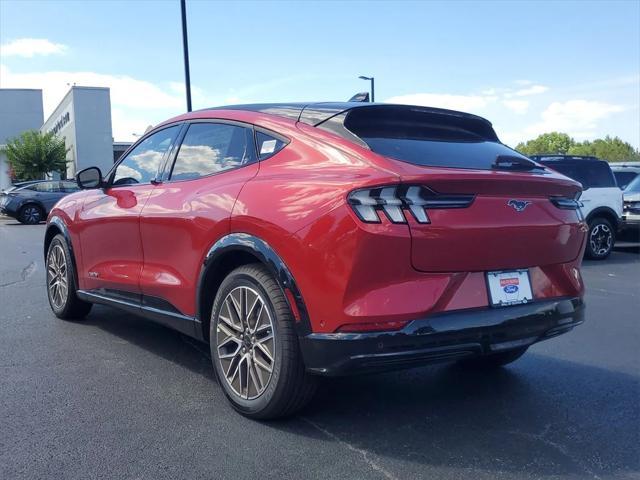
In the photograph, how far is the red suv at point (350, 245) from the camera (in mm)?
2951

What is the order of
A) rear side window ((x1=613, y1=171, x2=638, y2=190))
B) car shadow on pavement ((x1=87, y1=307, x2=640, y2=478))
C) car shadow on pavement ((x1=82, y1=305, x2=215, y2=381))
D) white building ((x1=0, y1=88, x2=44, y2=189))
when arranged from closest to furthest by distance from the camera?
car shadow on pavement ((x1=87, y1=307, x2=640, y2=478))
car shadow on pavement ((x1=82, y1=305, x2=215, y2=381))
rear side window ((x1=613, y1=171, x2=638, y2=190))
white building ((x1=0, y1=88, x2=44, y2=189))

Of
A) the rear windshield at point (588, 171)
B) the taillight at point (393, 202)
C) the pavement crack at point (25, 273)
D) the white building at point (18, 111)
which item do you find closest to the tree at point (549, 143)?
the white building at point (18, 111)

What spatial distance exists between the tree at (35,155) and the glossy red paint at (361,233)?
135 ft

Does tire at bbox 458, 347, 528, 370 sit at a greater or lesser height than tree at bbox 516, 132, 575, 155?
lesser

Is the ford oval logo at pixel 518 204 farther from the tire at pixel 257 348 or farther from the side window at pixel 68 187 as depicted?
the side window at pixel 68 187

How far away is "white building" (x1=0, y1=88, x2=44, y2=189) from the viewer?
2598 inches

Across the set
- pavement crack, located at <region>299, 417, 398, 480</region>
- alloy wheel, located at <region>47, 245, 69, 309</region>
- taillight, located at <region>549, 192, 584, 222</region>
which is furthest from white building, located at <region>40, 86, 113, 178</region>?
taillight, located at <region>549, 192, 584, 222</region>

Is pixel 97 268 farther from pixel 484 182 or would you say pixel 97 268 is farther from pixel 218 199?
pixel 484 182

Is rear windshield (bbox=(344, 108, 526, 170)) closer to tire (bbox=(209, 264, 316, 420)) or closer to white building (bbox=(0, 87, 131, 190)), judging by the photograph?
tire (bbox=(209, 264, 316, 420))

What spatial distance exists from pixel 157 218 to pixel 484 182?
7.21 ft

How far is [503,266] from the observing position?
3250 mm

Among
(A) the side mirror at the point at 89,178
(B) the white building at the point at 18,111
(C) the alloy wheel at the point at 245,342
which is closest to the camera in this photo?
(C) the alloy wheel at the point at 245,342

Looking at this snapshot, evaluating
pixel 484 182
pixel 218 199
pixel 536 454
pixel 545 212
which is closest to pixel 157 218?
pixel 218 199

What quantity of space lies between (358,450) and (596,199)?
9.93m
